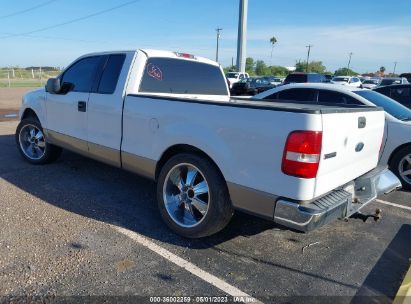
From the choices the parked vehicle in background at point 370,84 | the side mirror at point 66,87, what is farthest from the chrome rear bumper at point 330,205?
the parked vehicle in background at point 370,84

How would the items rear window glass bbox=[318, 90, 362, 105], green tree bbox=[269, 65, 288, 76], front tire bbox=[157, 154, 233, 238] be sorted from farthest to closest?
green tree bbox=[269, 65, 288, 76], rear window glass bbox=[318, 90, 362, 105], front tire bbox=[157, 154, 233, 238]

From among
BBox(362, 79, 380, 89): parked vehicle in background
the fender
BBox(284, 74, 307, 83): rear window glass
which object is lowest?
BBox(362, 79, 380, 89): parked vehicle in background

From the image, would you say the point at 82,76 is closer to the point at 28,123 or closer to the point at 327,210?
the point at 28,123

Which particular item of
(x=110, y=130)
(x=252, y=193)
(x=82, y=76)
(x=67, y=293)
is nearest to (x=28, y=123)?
(x=82, y=76)

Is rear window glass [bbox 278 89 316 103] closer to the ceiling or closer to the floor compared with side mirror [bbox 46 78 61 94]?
closer to the floor

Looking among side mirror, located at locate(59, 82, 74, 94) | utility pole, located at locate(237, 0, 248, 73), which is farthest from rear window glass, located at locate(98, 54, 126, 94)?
utility pole, located at locate(237, 0, 248, 73)

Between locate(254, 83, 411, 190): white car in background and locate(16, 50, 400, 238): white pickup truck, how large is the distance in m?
1.47

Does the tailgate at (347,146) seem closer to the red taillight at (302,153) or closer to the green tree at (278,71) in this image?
the red taillight at (302,153)

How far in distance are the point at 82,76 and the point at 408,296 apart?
14.9ft

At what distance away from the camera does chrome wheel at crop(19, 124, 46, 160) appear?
6.08 m

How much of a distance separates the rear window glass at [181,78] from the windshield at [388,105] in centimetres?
266

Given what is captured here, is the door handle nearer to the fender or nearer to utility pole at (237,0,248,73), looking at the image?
the fender

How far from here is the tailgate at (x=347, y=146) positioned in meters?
2.90

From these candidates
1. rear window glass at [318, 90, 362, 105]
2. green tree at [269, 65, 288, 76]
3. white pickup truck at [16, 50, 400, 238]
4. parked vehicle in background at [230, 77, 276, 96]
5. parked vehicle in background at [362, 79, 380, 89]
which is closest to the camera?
white pickup truck at [16, 50, 400, 238]
